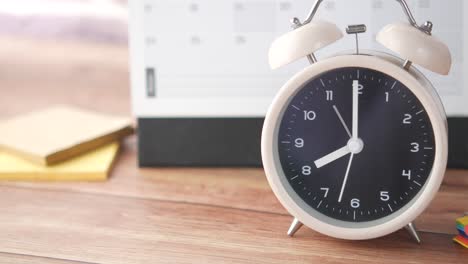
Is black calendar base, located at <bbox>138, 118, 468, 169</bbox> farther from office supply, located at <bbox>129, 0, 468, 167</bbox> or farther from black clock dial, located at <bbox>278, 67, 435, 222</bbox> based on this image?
black clock dial, located at <bbox>278, 67, 435, 222</bbox>

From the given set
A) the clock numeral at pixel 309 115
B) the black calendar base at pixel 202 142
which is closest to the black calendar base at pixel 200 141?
the black calendar base at pixel 202 142

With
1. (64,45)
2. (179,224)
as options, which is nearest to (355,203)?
(179,224)

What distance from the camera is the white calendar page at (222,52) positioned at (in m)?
0.96

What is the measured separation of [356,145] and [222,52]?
0.28m

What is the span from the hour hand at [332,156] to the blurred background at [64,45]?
625mm

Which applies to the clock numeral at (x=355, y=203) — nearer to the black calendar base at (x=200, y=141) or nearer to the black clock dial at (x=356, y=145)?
the black clock dial at (x=356, y=145)

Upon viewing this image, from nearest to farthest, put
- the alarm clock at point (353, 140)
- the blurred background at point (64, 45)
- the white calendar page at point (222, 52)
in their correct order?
the alarm clock at point (353, 140)
the white calendar page at point (222, 52)
the blurred background at point (64, 45)

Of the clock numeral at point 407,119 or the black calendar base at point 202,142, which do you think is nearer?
the clock numeral at point 407,119

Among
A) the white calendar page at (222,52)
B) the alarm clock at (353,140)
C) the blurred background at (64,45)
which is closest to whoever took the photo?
the alarm clock at (353,140)

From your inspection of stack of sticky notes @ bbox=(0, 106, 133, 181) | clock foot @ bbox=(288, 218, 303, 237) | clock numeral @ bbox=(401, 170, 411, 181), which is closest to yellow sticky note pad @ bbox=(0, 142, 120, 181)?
stack of sticky notes @ bbox=(0, 106, 133, 181)

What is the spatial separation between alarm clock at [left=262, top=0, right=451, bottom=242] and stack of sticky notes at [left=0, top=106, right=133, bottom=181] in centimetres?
32

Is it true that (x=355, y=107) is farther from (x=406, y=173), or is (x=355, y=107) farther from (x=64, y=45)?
(x=64, y=45)

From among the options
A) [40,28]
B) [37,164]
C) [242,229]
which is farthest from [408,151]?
[40,28]

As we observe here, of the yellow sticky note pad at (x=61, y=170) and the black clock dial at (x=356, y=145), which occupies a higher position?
Result: the black clock dial at (x=356, y=145)
